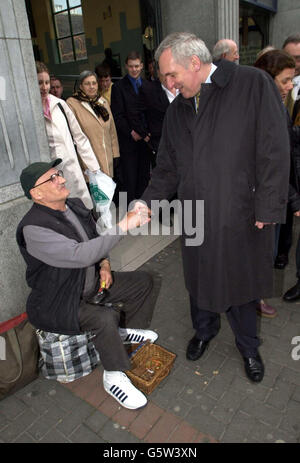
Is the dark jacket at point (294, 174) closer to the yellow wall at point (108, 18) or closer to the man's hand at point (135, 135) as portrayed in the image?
the man's hand at point (135, 135)

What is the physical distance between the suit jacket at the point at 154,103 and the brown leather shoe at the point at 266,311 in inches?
116

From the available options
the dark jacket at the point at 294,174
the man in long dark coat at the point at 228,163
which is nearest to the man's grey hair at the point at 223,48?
the dark jacket at the point at 294,174

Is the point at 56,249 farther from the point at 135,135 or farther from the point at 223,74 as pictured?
the point at 135,135

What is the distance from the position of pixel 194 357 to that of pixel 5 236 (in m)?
1.96

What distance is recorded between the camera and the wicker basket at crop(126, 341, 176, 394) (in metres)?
2.68

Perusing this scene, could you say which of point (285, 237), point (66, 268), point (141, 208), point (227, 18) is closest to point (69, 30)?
point (227, 18)

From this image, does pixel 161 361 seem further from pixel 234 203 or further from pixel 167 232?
pixel 167 232

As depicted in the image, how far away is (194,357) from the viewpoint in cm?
299

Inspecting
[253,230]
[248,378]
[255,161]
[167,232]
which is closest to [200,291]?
[253,230]

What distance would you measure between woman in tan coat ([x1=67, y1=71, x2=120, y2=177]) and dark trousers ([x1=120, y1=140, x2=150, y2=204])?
2.06 feet

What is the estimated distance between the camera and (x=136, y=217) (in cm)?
276

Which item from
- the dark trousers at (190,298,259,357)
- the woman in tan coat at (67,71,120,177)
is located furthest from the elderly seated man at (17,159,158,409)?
the woman in tan coat at (67,71,120,177)

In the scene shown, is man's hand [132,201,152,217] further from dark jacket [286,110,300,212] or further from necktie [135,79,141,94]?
necktie [135,79,141,94]

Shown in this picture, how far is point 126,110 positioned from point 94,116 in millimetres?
768
